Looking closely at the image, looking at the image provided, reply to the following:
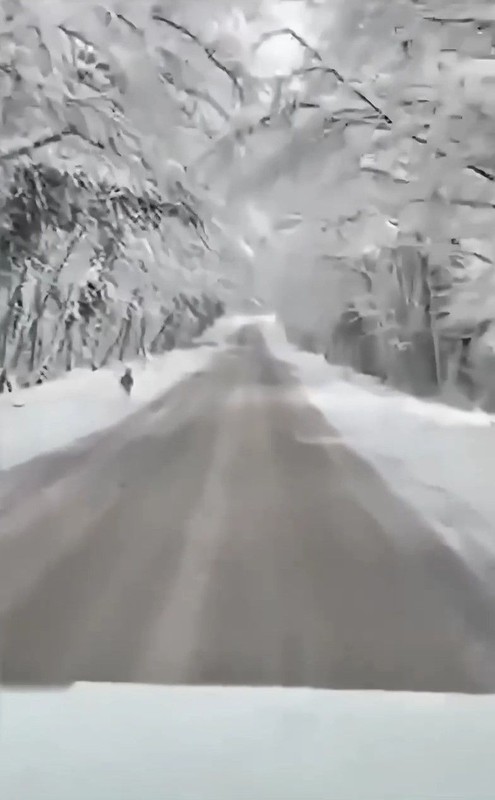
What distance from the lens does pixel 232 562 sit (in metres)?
1.30

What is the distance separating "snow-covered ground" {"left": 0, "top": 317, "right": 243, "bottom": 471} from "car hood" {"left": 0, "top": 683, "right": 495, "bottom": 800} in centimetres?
46

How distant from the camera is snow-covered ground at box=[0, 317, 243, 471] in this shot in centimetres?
135

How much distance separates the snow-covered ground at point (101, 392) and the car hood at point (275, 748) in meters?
0.46

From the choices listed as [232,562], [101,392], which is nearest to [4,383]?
[101,392]

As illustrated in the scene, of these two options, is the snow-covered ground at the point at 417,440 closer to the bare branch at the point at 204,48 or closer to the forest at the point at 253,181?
the forest at the point at 253,181

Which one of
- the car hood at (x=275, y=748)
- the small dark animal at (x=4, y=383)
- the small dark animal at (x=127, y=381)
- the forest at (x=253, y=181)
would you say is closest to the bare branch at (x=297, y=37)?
the forest at (x=253, y=181)

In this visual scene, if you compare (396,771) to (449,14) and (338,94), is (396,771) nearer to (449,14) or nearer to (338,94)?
(338,94)

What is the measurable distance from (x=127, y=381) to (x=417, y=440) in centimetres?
53

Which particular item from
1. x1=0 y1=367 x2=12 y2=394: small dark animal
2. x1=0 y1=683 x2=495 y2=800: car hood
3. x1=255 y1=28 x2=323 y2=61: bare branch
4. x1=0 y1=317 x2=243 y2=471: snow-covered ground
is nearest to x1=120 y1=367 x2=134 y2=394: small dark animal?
x1=0 y1=317 x2=243 y2=471: snow-covered ground

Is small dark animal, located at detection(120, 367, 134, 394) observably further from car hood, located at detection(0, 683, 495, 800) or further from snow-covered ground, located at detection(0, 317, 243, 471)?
car hood, located at detection(0, 683, 495, 800)

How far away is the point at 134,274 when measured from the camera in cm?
137

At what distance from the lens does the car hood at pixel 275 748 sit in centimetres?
124

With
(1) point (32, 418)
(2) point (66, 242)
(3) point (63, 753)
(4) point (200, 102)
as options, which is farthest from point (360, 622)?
(4) point (200, 102)

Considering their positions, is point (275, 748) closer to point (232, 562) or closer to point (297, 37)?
point (232, 562)
